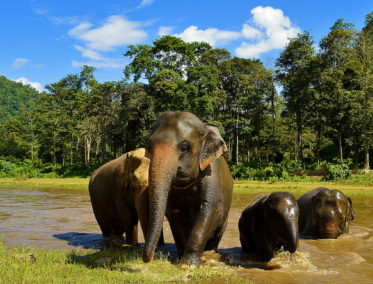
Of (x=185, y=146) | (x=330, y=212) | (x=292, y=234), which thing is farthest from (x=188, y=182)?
(x=330, y=212)

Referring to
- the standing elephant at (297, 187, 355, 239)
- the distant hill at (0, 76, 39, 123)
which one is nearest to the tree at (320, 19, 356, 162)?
the standing elephant at (297, 187, 355, 239)

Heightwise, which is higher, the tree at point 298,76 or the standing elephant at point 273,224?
the tree at point 298,76

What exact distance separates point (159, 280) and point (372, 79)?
3773cm

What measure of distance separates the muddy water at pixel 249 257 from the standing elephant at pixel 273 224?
27 centimetres

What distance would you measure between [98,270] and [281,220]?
110 inches

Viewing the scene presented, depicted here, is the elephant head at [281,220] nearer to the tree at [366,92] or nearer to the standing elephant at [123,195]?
the standing elephant at [123,195]

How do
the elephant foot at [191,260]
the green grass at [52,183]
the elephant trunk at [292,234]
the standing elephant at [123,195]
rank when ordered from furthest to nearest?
the green grass at [52,183]
the standing elephant at [123,195]
the elephant foot at [191,260]
the elephant trunk at [292,234]

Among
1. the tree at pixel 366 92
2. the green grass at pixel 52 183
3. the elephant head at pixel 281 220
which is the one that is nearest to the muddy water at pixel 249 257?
the elephant head at pixel 281 220

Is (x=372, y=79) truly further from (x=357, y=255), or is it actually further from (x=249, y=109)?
(x=357, y=255)

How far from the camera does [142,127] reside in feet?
148

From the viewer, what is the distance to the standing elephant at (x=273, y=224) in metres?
5.22

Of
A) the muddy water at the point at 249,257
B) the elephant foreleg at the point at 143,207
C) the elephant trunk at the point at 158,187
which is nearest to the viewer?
the elephant trunk at the point at 158,187

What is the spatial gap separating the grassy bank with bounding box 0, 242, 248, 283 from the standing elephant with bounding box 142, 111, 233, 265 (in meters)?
0.39

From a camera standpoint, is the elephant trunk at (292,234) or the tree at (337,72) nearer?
the elephant trunk at (292,234)
